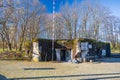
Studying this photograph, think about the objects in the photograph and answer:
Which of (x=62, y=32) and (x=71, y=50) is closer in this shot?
(x=71, y=50)

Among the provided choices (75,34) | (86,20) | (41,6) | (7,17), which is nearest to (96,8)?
(86,20)

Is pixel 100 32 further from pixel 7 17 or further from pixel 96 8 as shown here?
→ pixel 7 17

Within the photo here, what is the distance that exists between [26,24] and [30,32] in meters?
1.93

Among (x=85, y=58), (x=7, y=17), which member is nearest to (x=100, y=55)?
(x=85, y=58)

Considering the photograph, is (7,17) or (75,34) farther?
(75,34)

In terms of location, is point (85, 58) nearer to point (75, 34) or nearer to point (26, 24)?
point (26, 24)

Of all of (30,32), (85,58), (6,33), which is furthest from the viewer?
(30,32)

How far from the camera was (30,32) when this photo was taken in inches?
1652

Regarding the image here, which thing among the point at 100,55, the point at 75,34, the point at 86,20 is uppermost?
the point at 86,20

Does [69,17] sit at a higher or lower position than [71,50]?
higher

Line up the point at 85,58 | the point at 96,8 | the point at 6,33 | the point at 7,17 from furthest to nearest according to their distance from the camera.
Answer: the point at 96,8 → the point at 6,33 → the point at 7,17 → the point at 85,58

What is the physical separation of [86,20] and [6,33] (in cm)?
1777

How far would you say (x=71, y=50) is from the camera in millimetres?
28891

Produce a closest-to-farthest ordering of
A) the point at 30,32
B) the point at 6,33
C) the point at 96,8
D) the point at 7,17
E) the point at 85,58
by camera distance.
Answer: the point at 85,58
the point at 7,17
the point at 6,33
the point at 30,32
the point at 96,8
